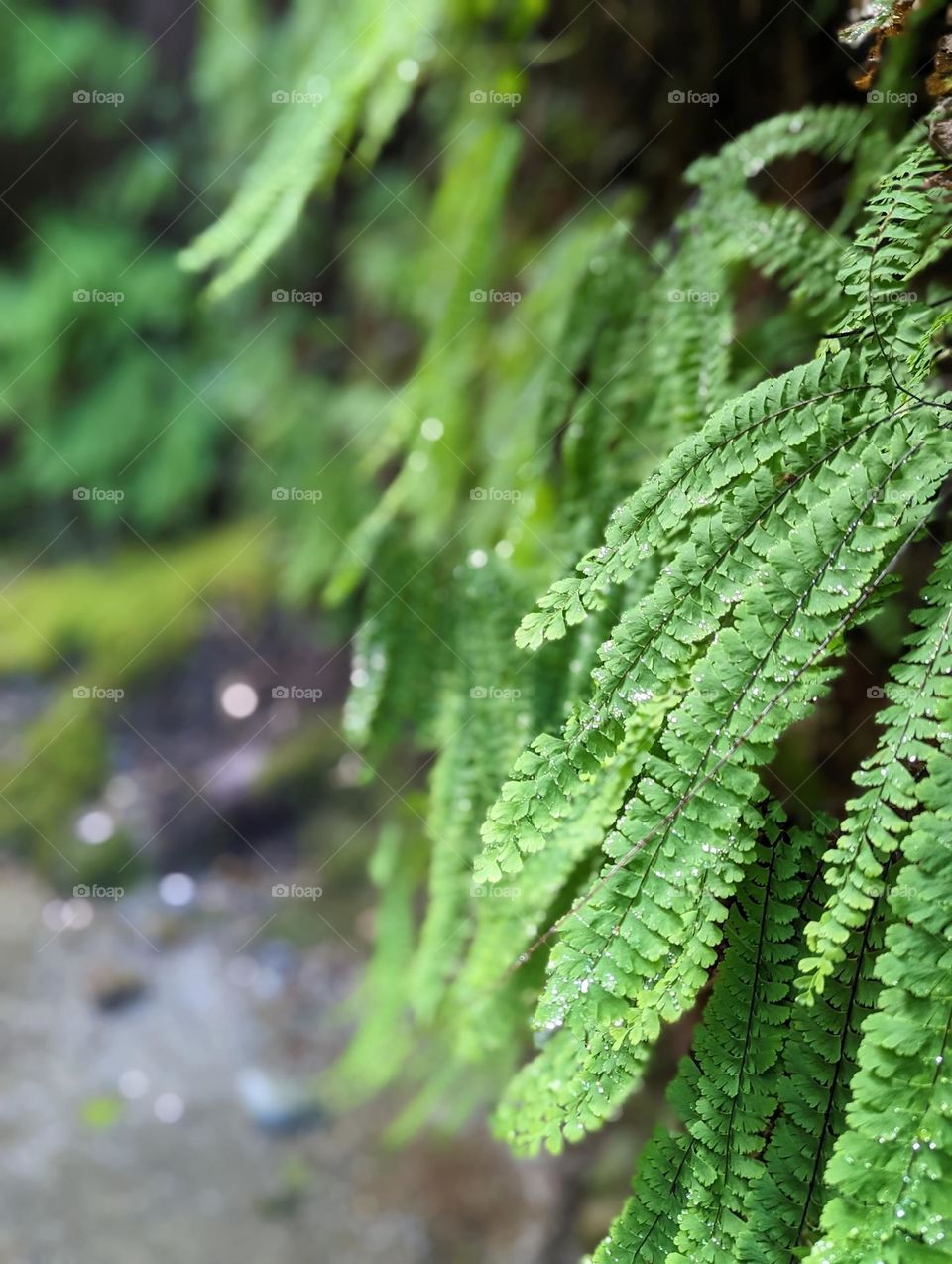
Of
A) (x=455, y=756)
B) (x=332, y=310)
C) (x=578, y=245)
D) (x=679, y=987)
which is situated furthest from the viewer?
(x=332, y=310)

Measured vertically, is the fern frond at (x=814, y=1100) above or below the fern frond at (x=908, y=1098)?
below

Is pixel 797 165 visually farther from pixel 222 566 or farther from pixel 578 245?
pixel 222 566

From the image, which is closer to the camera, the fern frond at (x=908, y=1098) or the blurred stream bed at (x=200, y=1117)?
the fern frond at (x=908, y=1098)

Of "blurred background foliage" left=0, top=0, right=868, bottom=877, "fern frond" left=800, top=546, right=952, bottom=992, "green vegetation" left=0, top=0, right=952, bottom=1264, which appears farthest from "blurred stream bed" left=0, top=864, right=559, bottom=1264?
"fern frond" left=800, top=546, right=952, bottom=992

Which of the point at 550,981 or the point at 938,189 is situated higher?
the point at 938,189

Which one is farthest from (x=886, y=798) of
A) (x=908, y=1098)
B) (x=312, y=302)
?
(x=312, y=302)

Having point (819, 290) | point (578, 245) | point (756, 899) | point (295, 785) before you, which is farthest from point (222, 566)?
point (756, 899)

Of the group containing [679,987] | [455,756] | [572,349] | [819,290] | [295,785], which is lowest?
[295,785]

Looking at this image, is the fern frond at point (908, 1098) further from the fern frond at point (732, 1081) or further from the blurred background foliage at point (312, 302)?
the blurred background foliage at point (312, 302)

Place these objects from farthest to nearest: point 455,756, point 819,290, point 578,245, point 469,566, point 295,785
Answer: point 295,785 → point 578,245 → point 469,566 → point 455,756 → point 819,290

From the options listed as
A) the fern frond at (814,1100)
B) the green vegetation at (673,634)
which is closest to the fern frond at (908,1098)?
the green vegetation at (673,634)

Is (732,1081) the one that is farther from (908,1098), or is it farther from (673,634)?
(673,634)
